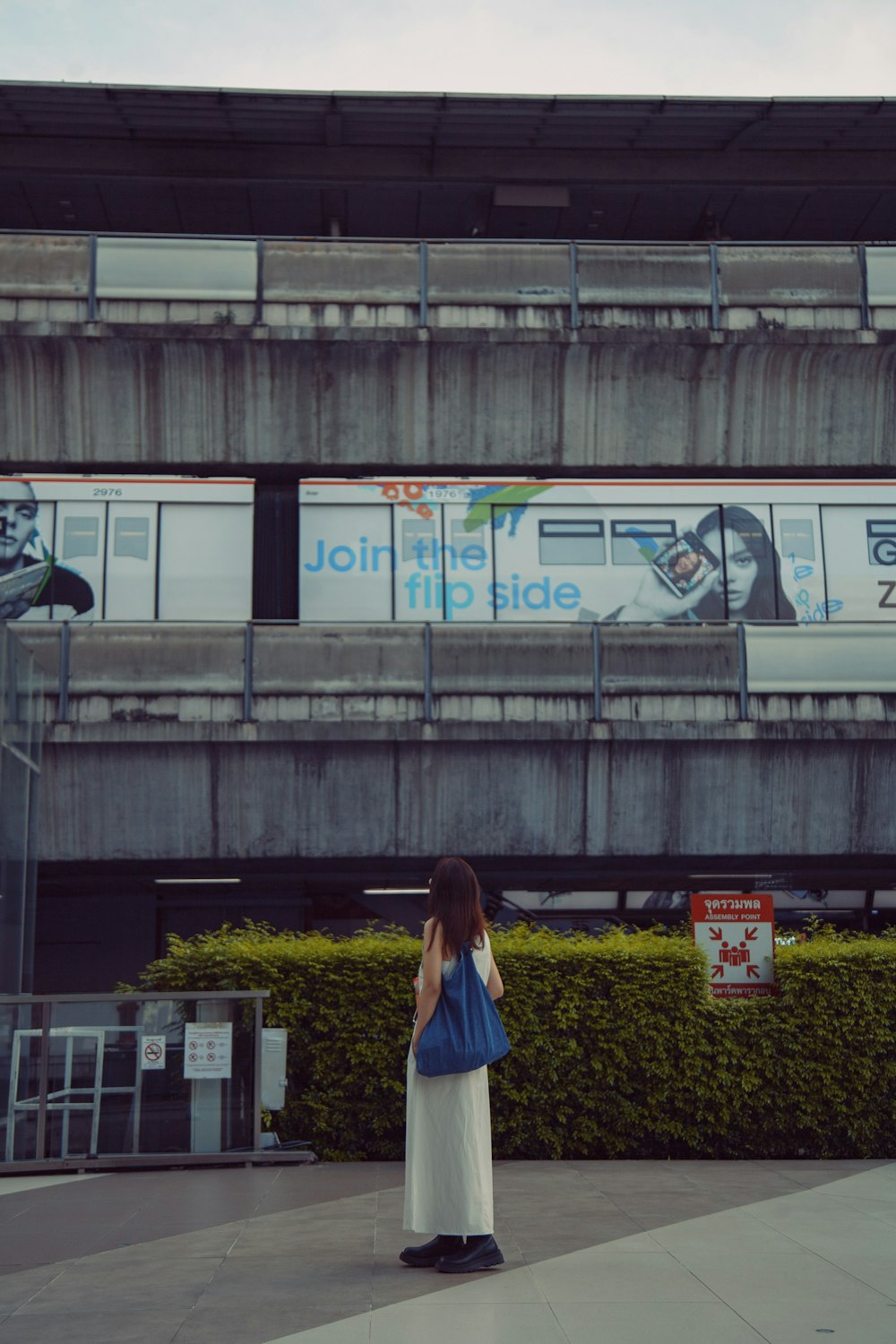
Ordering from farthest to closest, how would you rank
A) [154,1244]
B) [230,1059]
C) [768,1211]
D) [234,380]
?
[234,380] → [230,1059] → [768,1211] → [154,1244]

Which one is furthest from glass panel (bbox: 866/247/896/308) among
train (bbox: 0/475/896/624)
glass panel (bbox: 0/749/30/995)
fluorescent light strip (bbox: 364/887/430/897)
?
glass panel (bbox: 0/749/30/995)

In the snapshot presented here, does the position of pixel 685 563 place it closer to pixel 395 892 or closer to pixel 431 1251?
pixel 395 892

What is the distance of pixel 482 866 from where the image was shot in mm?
18797

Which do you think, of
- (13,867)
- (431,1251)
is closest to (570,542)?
(13,867)

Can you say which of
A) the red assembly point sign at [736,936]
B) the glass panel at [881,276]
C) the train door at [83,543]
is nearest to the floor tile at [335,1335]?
the red assembly point sign at [736,936]

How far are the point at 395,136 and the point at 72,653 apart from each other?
927 centimetres

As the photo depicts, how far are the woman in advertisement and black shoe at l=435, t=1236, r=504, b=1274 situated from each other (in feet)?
42.4

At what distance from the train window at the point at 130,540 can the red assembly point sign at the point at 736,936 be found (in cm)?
951

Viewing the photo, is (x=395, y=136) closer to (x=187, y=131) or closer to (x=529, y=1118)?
(x=187, y=131)

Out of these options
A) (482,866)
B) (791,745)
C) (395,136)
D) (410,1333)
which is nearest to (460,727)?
(482,866)

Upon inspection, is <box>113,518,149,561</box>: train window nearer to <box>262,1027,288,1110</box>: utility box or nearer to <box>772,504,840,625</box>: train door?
<box>772,504,840,625</box>: train door

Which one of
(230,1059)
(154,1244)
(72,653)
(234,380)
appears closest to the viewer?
(154,1244)

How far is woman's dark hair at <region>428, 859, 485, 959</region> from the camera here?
6539 millimetres

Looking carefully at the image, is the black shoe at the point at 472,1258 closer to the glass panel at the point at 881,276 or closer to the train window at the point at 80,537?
the train window at the point at 80,537
